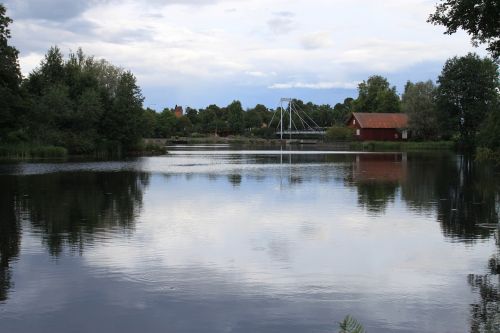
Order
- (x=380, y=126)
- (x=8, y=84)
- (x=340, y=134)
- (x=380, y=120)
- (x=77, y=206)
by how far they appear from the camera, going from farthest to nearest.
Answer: (x=340, y=134) < (x=380, y=120) < (x=380, y=126) < (x=8, y=84) < (x=77, y=206)

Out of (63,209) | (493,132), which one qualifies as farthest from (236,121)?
(63,209)

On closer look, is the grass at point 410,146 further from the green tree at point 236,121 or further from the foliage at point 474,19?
the green tree at point 236,121

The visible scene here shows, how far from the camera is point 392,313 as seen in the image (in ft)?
27.4

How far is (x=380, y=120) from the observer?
342 ft

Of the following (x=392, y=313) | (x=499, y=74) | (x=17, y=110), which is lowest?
(x=392, y=313)

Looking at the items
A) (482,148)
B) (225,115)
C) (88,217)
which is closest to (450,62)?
(482,148)

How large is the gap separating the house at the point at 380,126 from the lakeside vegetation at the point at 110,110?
4.50 meters

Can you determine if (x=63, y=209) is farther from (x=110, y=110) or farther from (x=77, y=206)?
(x=110, y=110)

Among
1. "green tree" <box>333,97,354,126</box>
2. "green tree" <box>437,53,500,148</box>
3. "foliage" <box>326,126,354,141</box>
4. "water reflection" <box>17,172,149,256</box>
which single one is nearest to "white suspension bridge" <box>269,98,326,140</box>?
"green tree" <box>333,97,354,126</box>

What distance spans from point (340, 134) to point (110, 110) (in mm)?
49962

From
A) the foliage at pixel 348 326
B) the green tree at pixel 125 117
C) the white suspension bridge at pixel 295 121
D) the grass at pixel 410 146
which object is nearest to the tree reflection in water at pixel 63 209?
the foliage at pixel 348 326

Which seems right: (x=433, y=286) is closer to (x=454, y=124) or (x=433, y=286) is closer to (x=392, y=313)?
(x=392, y=313)

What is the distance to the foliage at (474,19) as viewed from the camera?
15.9 meters

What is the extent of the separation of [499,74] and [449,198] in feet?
220
